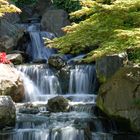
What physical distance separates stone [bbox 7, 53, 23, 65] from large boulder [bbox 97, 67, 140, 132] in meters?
10.1

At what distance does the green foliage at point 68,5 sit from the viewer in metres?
32.4

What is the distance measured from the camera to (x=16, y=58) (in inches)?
941

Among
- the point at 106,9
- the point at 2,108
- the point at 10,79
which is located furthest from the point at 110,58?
the point at 106,9

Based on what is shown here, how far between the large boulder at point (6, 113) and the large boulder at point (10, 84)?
10.4 feet

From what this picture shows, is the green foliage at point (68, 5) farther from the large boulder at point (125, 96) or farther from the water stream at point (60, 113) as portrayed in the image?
the large boulder at point (125, 96)

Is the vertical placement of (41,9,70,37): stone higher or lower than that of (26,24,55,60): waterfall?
higher

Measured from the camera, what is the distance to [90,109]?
1612 cm

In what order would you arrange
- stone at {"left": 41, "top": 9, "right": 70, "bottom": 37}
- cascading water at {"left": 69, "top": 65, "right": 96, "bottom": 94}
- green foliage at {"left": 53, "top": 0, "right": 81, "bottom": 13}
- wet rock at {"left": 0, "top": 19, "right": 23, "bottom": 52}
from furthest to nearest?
1. green foliage at {"left": 53, "top": 0, "right": 81, "bottom": 13}
2. stone at {"left": 41, "top": 9, "right": 70, "bottom": 37}
3. wet rock at {"left": 0, "top": 19, "right": 23, "bottom": 52}
4. cascading water at {"left": 69, "top": 65, "right": 96, "bottom": 94}

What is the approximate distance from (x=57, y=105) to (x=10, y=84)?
296cm

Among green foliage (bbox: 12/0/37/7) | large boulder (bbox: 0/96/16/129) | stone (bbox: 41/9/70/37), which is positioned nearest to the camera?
large boulder (bbox: 0/96/16/129)

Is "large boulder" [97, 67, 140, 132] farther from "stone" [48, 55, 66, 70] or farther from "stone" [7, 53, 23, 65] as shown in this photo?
"stone" [7, 53, 23, 65]

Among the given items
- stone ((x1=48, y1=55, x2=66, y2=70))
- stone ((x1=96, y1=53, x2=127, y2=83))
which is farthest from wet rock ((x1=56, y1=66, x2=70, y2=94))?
stone ((x1=96, y1=53, x2=127, y2=83))

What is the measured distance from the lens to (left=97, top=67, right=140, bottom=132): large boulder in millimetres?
13688

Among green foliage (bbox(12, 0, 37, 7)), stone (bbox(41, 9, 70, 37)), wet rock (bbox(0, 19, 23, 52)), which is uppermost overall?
green foliage (bbox(12, 0, 37, 7))
